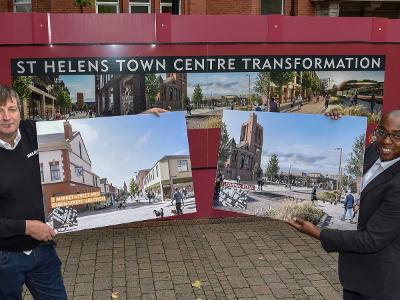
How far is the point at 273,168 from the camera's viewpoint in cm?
457

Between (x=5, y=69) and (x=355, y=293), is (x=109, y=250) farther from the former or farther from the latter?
(x=355, y=293)

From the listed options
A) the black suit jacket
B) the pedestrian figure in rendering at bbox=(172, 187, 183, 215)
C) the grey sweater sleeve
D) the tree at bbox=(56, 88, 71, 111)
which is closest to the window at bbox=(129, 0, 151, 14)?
the tree at bbox=(56, 88, 71, 111)

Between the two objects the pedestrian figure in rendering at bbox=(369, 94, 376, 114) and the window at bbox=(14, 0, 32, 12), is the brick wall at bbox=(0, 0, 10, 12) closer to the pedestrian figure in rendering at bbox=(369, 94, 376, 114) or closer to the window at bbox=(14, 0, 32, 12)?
the window at bbox=(14, 0, 32, 12)

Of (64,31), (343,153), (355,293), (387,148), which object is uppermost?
(64,31)

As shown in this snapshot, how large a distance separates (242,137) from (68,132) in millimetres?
1719

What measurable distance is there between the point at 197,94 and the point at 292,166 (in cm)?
201

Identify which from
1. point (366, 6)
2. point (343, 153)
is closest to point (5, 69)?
point (343, 153)

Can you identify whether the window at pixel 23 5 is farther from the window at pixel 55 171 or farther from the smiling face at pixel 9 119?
the smiling face at pixel 9 119

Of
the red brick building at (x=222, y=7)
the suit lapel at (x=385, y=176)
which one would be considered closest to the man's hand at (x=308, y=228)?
the suit lapel at (x=385, y=176)

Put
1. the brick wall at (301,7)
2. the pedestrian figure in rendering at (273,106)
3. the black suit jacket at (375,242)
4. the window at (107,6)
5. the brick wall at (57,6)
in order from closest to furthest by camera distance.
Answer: the black suit jacket at (375,242)
the pedestrian figure in rendering at (273,106)
the brick wall at (57,6)
the window at (107,6)
the brick wall at (301,7)

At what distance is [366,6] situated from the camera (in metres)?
16.6

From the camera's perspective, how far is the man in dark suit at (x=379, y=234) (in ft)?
8.08

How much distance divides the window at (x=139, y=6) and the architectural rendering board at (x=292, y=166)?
10212mm

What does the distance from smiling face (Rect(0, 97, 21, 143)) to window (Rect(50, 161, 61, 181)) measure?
100cm
